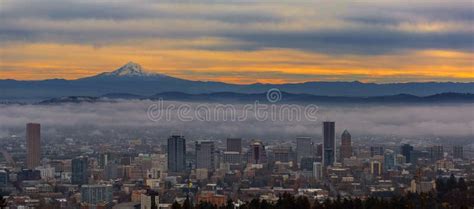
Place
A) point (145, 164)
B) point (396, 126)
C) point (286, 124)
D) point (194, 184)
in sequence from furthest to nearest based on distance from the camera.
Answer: point (396, 126) → point (286, 124) → point (145, 164) → point (194, 184)

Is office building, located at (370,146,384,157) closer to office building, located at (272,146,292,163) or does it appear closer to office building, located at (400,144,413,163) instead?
office building, located at (400,144,413,163)

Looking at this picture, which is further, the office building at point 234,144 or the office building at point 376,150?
the office building at point 376,150

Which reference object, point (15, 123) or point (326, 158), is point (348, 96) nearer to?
point (326, 158)

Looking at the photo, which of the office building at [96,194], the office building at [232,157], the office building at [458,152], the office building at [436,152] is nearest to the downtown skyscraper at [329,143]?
the office building at [232,157]

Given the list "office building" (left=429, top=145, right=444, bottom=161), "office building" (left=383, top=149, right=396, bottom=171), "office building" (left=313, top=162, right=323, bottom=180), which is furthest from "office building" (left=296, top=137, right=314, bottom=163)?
"office building" (left=429, top=145, right=444, bottom=161)

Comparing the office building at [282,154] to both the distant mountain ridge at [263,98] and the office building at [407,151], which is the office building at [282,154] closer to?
the distant mountain ridge at [263,98]

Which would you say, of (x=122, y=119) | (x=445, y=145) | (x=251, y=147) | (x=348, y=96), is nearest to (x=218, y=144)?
(x=251, y=147)
